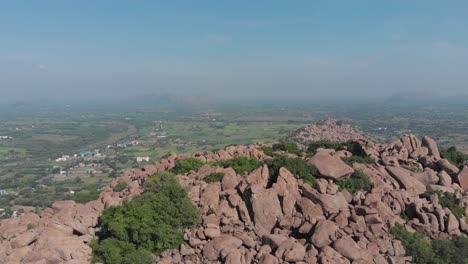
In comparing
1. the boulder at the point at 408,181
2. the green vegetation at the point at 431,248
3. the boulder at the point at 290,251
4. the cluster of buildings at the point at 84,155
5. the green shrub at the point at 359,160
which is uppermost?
the green shrub at the point at 359,160

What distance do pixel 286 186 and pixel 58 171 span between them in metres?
98.3

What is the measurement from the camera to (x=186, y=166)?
3391 cm

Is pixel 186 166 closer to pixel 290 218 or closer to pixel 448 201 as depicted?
pixel 290 218

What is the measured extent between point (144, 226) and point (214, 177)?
7.78 metres

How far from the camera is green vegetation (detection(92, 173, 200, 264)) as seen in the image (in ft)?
75.7

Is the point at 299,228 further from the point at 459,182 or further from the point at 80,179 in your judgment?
the point at 80,179

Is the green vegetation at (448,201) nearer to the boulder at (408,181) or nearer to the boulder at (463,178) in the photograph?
the boulder at (408,181)

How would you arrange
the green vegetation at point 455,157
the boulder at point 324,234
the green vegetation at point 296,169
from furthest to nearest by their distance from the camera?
1. the green vegetation at point 455,157
2. the green vegetation at point 296,169
3. the boulder at point 324,234

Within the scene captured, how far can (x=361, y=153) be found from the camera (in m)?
38.3

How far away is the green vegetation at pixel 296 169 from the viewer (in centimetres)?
2925

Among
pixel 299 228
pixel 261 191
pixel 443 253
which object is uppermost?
pixel 261 191

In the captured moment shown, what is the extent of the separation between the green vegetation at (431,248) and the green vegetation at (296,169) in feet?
23.8

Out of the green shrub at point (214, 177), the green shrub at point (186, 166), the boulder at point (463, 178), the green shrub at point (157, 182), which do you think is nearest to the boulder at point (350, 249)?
the green shrub at point (214, 177)

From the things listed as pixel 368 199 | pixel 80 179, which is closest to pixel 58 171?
pixel 80 179
